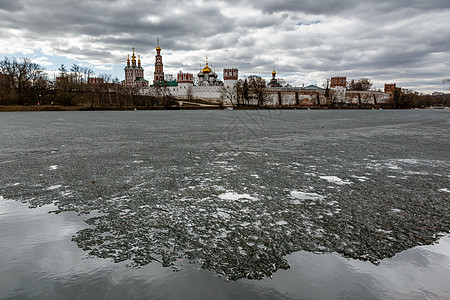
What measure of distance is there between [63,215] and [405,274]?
3.97 metres

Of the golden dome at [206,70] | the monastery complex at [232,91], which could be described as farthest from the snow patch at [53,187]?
the golden dome at [206,70]

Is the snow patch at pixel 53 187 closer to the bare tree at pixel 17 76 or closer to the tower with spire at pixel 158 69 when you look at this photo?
the bare tree at pixel 17 76

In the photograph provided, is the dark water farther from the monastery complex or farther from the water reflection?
the monastery complex

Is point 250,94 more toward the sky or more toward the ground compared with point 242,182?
more toward the sky

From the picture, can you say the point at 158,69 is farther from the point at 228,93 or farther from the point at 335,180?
the point at 335,180

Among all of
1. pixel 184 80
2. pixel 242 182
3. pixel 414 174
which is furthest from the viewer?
pixel 184 80

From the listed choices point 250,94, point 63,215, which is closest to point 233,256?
point 63,215

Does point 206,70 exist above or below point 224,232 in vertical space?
above

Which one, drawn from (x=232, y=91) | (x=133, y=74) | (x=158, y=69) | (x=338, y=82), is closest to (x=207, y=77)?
(x=232, y=91)

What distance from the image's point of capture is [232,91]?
101m

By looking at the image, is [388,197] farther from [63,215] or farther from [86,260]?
[63,215]

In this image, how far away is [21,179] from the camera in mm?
5695

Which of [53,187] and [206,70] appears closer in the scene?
[53,187]

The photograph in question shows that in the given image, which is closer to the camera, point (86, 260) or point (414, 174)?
point (86, 260)
